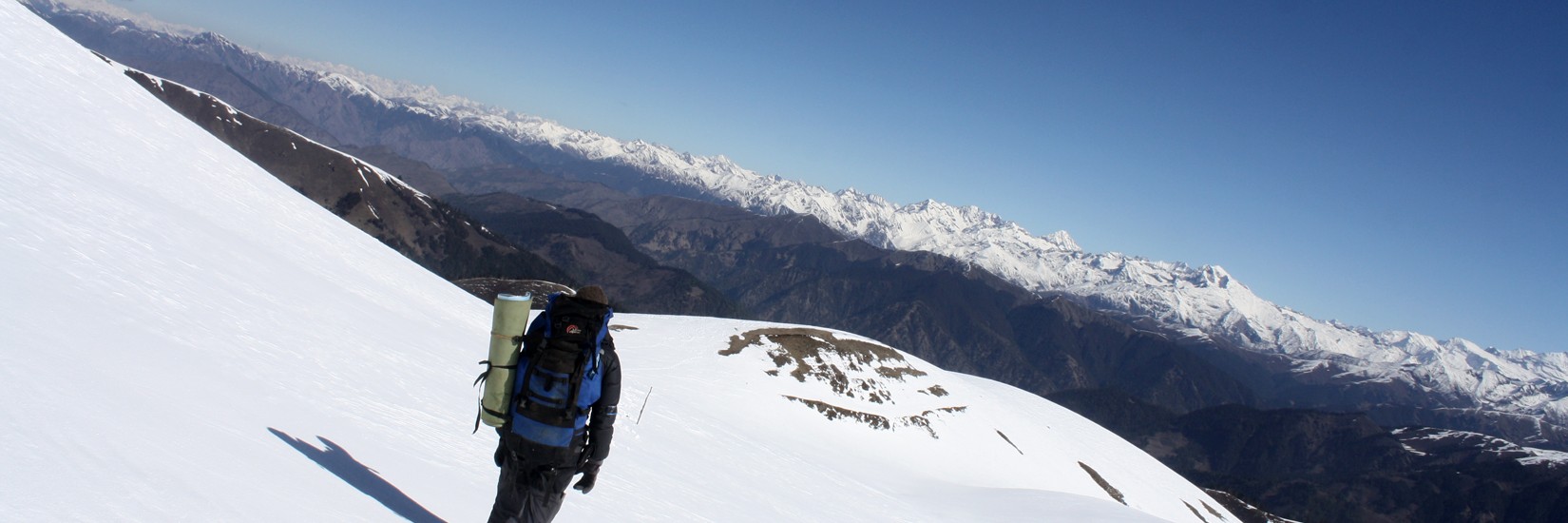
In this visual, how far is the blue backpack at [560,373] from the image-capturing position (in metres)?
7.23

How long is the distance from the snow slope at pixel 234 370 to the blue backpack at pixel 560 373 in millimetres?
2071

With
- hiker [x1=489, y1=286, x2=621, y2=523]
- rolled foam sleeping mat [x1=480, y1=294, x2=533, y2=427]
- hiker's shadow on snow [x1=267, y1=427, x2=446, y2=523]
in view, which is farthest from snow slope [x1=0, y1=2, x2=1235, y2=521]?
rolled foam sleeping mat [x1=480, y1=294, x2=533, y2=427]

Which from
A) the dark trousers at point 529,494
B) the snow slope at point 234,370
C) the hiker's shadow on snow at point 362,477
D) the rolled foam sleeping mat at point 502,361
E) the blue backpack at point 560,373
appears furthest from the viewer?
the hiker's shadow on snow at point 362,477

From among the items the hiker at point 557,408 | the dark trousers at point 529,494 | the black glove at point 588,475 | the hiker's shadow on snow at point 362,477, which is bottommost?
the hiker's shadow on snow at point 362,477

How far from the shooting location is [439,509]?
29.9 ft

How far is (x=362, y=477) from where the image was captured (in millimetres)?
8773

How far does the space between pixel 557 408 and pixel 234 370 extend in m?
6.13

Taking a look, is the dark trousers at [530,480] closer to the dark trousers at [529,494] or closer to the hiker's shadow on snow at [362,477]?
the dark trousers at [529,494]

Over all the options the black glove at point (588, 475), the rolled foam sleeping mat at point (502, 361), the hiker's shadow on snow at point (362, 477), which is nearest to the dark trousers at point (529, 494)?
the black glove at point (588, 475)

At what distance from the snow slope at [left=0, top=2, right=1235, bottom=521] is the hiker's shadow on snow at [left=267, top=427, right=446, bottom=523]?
4 centimetres

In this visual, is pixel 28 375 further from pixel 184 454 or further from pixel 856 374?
pixel 856 374

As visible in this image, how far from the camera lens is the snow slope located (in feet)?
20.7

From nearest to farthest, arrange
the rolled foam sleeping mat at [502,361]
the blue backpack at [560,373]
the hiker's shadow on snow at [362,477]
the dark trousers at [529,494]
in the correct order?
the blue backpack at [560,373]
the rolled foam sleeping mat at [502,361]
the dark trousers at [529,494]
the hiker's shadow on snow at [362,477]

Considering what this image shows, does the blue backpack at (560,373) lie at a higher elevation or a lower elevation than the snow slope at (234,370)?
higher
